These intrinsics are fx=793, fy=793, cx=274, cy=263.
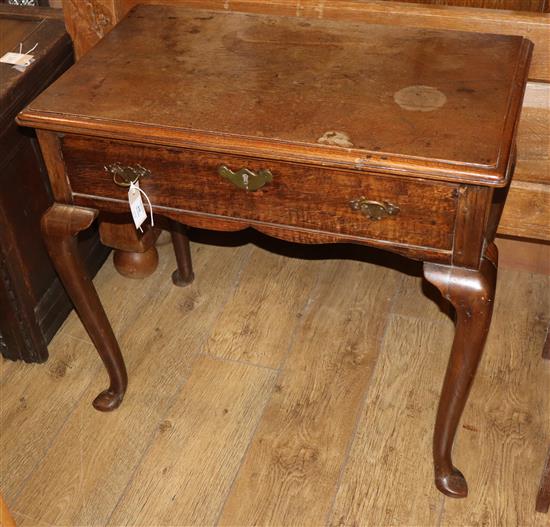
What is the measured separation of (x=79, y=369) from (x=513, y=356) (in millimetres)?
1033

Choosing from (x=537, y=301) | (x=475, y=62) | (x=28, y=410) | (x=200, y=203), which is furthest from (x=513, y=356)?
(x=28, y=410)

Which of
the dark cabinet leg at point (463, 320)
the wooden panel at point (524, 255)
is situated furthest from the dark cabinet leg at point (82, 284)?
the wooden panel at point (524, 255)

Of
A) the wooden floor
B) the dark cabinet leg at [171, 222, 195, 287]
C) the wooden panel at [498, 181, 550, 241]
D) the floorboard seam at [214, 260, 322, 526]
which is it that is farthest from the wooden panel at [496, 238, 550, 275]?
the dark cabinet leg at [171, 222, 195, 287]

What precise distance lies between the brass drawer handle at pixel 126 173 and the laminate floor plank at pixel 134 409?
25.1 inches

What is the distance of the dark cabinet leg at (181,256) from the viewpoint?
201 cm

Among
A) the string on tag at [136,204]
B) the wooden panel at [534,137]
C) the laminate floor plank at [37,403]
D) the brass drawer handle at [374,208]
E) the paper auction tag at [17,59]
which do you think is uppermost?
the brass drawer handle at [374,208]

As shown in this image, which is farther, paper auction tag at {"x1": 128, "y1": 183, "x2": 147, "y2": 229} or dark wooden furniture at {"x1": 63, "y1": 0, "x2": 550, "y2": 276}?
dark wooden furniture at {"x1": 63, "y1": 0, "x2": 550, "y2": 276}

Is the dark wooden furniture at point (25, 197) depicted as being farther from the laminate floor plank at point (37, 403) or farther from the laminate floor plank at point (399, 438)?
the laminate floor plank at point (399, 438)

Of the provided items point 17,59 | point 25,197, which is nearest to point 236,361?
point 25,197

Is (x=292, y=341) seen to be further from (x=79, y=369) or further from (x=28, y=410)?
(x=28, y=410)

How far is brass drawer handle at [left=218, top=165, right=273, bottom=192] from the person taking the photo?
4.17 feet

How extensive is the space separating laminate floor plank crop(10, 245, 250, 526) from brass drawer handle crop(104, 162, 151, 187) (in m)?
0.64

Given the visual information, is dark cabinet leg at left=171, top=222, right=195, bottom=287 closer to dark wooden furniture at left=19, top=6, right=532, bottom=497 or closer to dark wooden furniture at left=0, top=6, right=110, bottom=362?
dark wooden furniture at left=0, top=6, right=110, bottom=362

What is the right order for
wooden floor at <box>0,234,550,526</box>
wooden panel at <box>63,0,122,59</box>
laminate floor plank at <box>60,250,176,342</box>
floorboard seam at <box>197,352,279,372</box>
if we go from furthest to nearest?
laminate floor plank at <box>60,250,176,342</box> → floorboard seam at <box>197,352,279,372</box> → wooden panel at <box>63,0,122,59</box> → wooden floor at <box>0,234,550,526</box>
